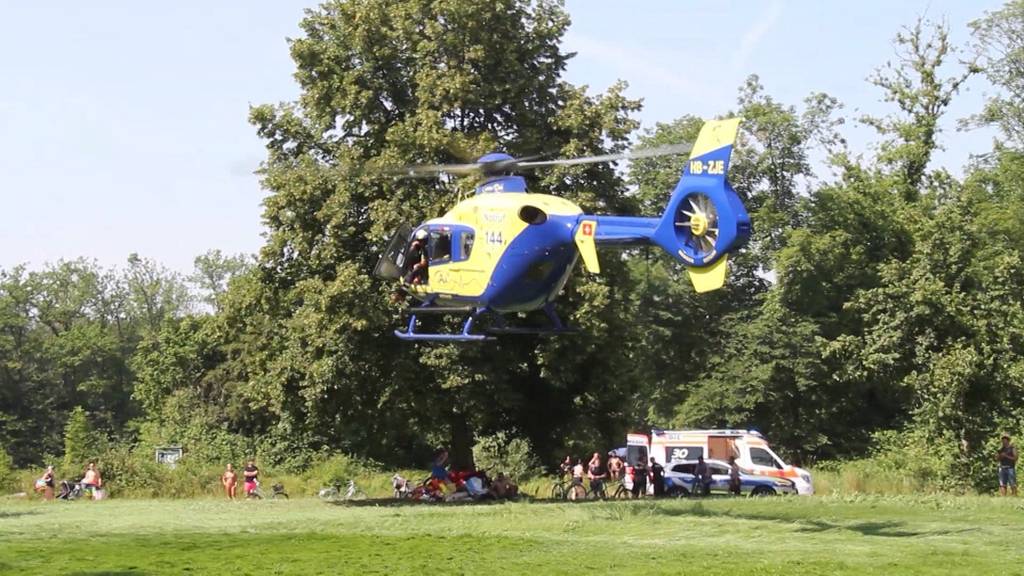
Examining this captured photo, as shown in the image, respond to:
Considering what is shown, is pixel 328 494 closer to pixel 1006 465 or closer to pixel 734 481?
pixel 734 481

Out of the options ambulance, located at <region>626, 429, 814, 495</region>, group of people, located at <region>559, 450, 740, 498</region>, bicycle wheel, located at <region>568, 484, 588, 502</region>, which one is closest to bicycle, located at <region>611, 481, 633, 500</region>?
group of people, located at <region>559, 450, 740, 498</region>

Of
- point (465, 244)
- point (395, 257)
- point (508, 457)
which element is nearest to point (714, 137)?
point (465, 244)

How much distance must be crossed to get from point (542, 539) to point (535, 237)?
5.43 m

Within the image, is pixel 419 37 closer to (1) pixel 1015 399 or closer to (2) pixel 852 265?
(1) pixel 1015 399

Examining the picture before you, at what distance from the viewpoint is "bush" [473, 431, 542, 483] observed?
39806 mm

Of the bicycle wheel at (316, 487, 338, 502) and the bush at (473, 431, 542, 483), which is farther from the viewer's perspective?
the bush at (473, 431, 542, 483)

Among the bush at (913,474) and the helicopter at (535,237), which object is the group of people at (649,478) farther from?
the helicopter at (535,237)

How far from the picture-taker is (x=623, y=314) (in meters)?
33.2

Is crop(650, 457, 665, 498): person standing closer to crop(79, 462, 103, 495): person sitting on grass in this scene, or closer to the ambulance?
the ambulance

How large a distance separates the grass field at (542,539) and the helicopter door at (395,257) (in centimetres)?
511

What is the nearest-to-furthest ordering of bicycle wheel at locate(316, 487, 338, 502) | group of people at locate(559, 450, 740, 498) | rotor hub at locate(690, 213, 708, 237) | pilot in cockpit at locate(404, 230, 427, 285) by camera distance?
1. rotor hub at locate(690, 213, 708, 237)
2. pilot in cockpit at locate(404, 230, 427, 285)
3. group of people at locate(559, 450, 740, 498)
4. bicycle wheel at locate(316, 487, 338, 502)

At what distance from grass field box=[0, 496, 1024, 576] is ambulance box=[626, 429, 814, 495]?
6.88 m

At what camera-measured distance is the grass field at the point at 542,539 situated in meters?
17.3

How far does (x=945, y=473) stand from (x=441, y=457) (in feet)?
48.5
